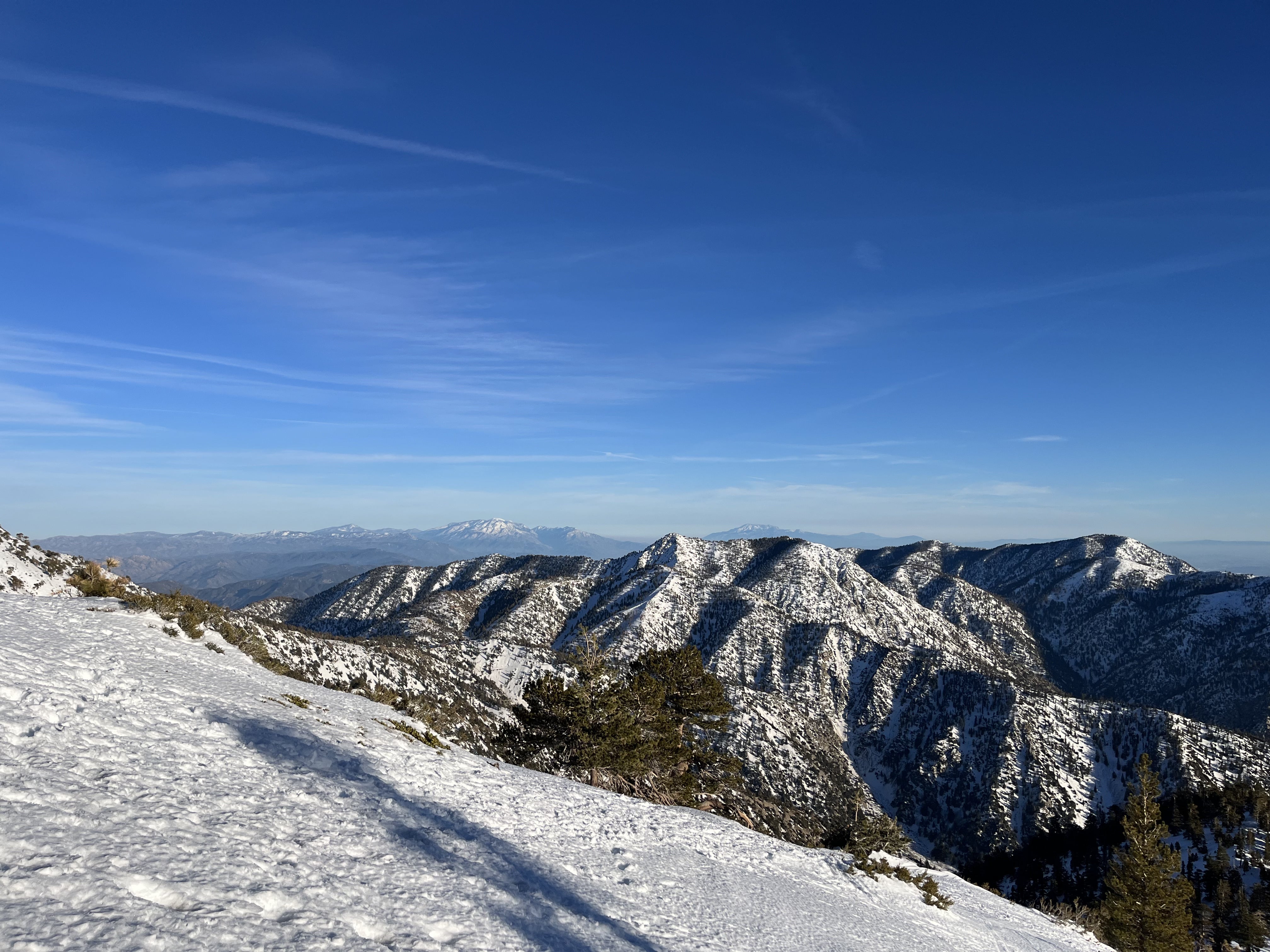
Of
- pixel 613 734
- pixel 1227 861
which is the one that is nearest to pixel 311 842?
pixel 613 734

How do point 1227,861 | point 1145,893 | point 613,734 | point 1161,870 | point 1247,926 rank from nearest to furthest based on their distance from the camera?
1. point 613,734
2. point 1145,893
3. point 1161,870
4. point 1247,926
5. point 1227,861

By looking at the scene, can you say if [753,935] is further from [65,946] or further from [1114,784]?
[1114,784]

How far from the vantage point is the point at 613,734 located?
→ 30.1 meters

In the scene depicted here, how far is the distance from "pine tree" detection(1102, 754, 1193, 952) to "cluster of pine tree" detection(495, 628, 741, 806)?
2367 cm

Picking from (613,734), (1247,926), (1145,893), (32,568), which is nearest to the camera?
(32,568)

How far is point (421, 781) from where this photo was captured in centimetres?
1423

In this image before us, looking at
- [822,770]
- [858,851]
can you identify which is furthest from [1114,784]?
[858,851]

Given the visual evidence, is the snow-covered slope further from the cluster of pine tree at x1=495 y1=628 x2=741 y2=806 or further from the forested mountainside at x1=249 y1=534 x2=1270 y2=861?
the forested mountainside at x1=249 y1=534 x2=1270 y2=861

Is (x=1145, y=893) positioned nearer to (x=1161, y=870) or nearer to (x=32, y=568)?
(x=1161, y=870)

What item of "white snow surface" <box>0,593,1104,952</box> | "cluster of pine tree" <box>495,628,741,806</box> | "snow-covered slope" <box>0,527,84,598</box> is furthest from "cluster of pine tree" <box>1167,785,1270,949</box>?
"snow-covered slope" <box>0,527,84,598</box>

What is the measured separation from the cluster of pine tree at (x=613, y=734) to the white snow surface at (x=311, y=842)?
1050cm

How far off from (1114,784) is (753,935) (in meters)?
199

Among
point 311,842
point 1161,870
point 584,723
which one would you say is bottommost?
point 1161,870

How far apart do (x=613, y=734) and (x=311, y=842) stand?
2193 centimetres
